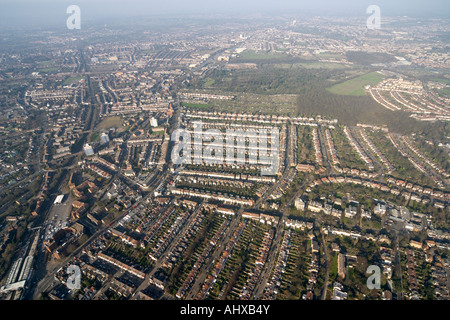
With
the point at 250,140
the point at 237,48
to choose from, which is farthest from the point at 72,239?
the point at 237,48

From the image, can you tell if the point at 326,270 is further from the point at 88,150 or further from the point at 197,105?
the point at 197,105

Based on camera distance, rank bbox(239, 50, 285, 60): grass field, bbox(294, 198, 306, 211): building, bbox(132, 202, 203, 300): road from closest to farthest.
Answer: bbox(132, 202, 203, 300): road < bbox(294, 198, 306, 211): building < bbox(239, 50, 285, 60): grass field

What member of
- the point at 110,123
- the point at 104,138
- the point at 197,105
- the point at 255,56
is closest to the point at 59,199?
the point at 104,138

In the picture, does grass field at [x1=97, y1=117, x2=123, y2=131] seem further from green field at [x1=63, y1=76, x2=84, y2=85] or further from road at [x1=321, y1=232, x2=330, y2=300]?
road at [x1=321, y1=232, x2=330, y2=300]

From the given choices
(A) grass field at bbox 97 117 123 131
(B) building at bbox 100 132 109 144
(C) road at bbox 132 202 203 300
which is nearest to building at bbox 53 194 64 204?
(B) building at bbox 100 132 109 144

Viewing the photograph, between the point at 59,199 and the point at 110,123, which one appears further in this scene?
the point at 110,123

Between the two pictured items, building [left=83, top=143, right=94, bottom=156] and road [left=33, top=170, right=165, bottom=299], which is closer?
road [left=33, top=170, right=165, bottom=299]
